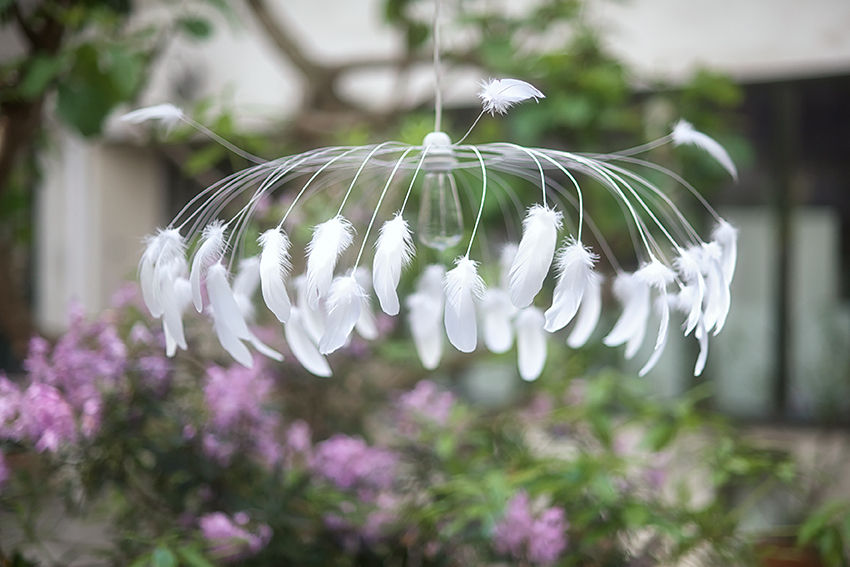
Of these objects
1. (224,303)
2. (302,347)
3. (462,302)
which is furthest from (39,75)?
(462,302)

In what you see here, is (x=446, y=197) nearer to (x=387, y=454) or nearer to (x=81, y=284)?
(x=387, y=454)

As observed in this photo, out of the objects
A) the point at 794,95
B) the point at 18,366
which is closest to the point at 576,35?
the point at 794,95

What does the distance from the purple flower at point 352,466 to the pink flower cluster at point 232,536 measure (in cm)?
28

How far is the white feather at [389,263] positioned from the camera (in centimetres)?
93

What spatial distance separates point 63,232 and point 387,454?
4.00 m

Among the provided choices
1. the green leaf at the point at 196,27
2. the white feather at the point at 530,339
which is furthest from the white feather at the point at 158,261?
the green leaf at the point at 196,27

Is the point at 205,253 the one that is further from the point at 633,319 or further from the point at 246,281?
the point at 633,319

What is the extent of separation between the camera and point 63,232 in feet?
17.4

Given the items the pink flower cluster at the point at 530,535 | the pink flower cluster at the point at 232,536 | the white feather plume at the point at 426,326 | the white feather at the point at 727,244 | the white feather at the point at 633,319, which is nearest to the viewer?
the white feather at the point at 727,244

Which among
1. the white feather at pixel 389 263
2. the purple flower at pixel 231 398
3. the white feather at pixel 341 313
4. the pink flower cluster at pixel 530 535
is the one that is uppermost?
the white feather at pixel 389 263

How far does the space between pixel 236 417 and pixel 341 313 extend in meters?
1.02

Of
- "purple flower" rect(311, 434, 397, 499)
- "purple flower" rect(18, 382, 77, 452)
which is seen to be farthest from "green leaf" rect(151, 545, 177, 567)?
"purple flower" rect(311, 434, 397, 499)

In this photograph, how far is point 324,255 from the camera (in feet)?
3.09

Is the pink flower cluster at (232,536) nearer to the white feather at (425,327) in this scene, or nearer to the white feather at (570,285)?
the white feather at (425,327)
